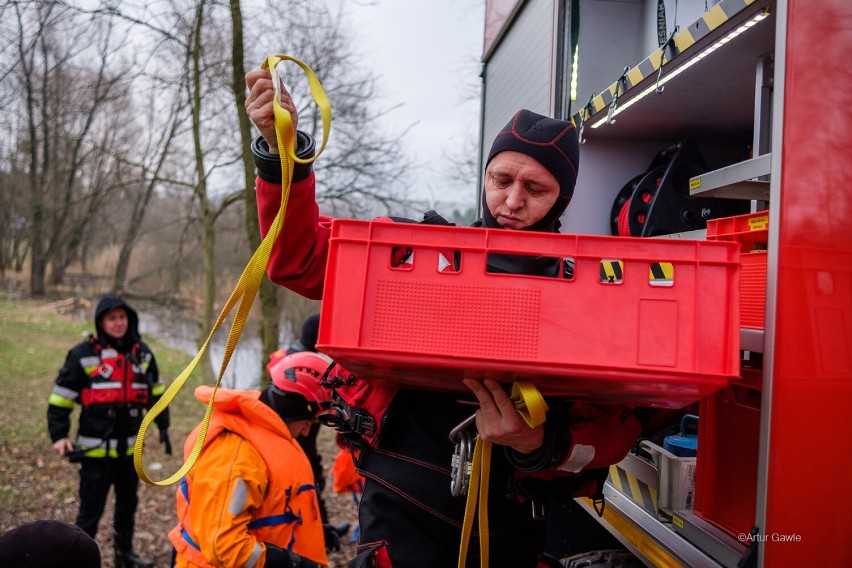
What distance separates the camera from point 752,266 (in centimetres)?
183

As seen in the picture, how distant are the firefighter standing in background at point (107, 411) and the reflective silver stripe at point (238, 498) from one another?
311 centimetres

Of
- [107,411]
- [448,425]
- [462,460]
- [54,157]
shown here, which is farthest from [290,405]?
[54,157]

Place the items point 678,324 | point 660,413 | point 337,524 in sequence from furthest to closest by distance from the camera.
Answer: point 337,524 → point 660,413 → point 678,324

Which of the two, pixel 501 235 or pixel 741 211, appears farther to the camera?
pixel 741 211

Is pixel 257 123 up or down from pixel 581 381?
up

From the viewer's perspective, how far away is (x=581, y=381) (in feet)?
4.76

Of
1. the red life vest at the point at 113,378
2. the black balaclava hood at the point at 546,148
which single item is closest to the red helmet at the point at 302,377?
the black balaclava hood at the point at 546,148

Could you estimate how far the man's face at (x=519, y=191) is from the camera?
6.55ft

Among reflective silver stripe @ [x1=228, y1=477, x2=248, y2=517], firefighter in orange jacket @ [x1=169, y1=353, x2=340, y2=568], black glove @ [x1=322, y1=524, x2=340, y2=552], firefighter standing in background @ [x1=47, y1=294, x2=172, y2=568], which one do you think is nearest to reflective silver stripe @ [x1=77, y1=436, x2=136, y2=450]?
firefighter standing in background @ [x1=47, y1=294, x2=172, y2=568]

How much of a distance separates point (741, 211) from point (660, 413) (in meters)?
1.55

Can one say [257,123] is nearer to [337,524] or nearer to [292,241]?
[292,241]

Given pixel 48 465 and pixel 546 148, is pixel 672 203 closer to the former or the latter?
pixel 546 148

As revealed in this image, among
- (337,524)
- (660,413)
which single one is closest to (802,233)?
(660,413)

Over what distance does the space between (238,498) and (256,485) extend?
0.35 ft
